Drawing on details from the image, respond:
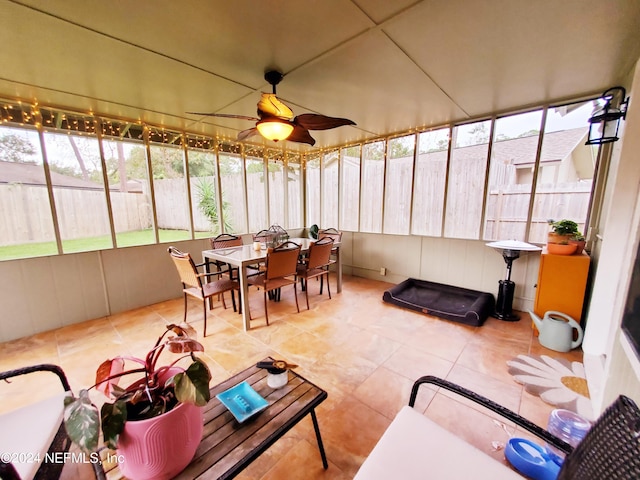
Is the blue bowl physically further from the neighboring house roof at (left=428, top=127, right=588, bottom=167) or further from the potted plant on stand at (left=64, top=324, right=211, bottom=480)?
the neighboring house roof at (left=428, top=127, right=588, bottom=167)

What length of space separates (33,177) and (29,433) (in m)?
3.03

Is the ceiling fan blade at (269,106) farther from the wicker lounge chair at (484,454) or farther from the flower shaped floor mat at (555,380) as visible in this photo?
the flower shaped floor mat at (555,380)

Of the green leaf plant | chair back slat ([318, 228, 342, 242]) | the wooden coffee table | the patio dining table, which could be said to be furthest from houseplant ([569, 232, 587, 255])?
the green leaf plant

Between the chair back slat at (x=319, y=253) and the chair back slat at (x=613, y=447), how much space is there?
2710 mm

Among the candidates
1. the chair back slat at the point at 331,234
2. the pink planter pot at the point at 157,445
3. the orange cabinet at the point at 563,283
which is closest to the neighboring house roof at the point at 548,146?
the orange cabinet at the point at 563,283

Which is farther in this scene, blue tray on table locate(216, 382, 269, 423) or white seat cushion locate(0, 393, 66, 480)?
blue tray on table locate(216, 382, 269, 423)

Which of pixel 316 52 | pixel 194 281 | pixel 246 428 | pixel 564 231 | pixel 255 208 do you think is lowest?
pixel 246 428

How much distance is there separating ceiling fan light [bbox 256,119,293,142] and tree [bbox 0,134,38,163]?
2.70 meters

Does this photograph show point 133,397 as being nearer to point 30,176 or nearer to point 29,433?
point 29,433

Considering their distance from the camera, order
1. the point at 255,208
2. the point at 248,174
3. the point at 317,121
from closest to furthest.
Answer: the point at 317,121 → the point at 248,174 → the point at 255,208

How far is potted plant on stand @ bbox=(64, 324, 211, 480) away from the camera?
78 centimetres

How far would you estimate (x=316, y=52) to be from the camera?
1.90 metres

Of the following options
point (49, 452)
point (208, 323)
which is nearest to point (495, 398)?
point (49, 452)

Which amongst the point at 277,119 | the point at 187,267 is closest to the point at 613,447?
the point at 277,119
